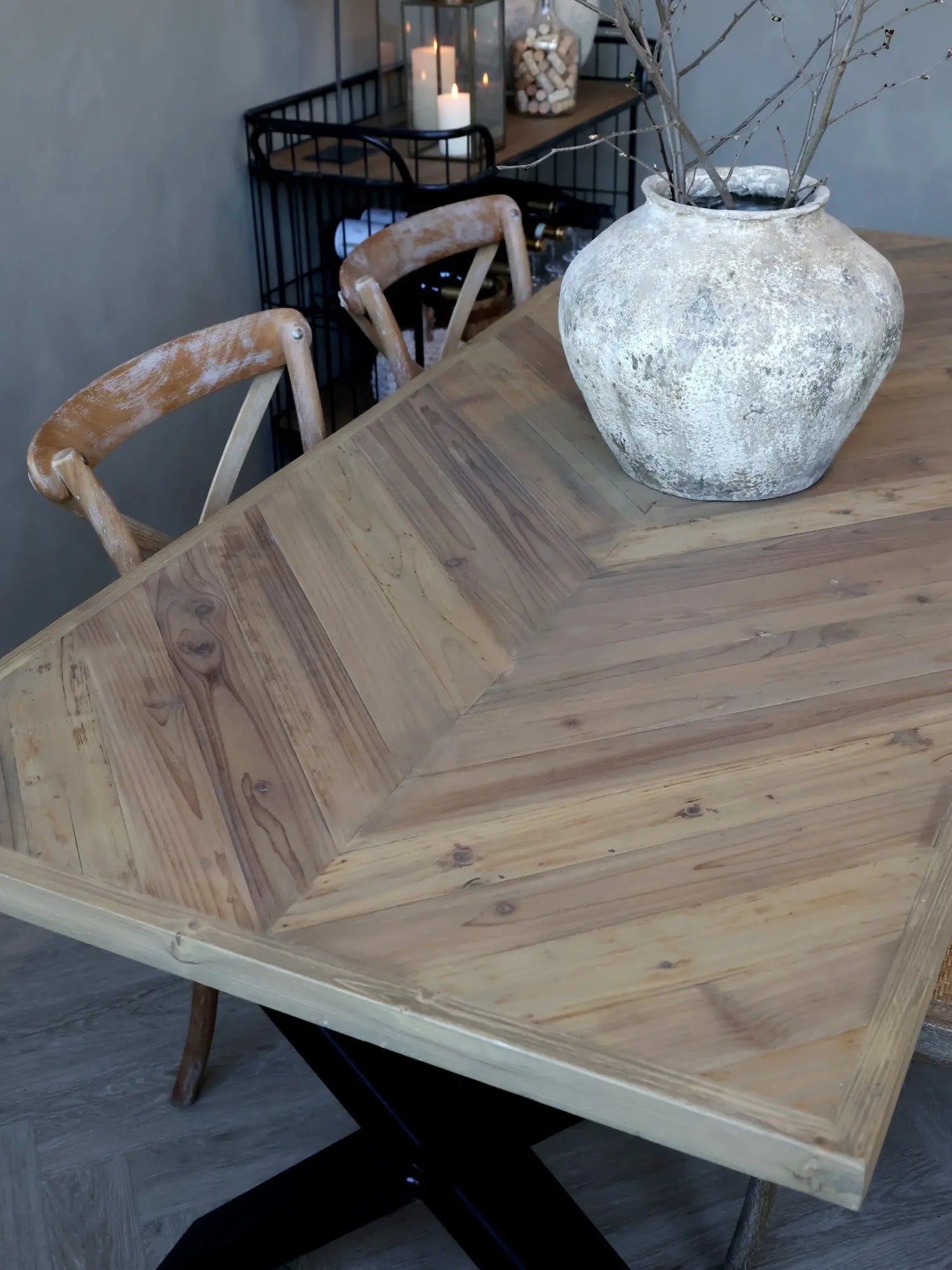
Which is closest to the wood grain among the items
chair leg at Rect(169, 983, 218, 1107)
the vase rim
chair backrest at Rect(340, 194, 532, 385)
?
chair leg at Rect(169, 983, 218, 1107)

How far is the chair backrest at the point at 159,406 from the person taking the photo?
108 cm

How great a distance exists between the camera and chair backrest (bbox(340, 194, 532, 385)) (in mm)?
1517

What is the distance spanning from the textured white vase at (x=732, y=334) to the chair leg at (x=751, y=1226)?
657mm

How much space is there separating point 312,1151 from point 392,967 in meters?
0.82

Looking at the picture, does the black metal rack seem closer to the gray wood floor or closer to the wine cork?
the wine cork

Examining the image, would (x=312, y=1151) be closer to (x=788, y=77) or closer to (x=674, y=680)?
(x=674, y=680)

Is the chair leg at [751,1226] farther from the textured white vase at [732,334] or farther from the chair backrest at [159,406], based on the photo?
the chair backrest at [159,406]

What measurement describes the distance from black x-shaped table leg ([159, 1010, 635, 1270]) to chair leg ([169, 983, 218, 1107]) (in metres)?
0.26

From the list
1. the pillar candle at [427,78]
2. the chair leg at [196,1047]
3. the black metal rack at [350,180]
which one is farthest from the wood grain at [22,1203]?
the pillar candle at [427,78]

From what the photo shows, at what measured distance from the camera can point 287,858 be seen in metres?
0.76

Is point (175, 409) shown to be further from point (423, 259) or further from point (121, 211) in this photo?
point (121, 211)

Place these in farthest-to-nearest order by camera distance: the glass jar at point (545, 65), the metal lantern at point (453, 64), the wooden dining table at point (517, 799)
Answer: the glass jar at point (545, 65) → the metal lantern at point (453, 64) → the wooden dining table at point (517, 799)

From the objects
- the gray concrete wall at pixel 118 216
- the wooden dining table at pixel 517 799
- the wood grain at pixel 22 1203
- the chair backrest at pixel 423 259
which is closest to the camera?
the wooden dining table at pixel 517 799

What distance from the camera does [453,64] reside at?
2035 millimetres
